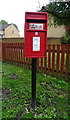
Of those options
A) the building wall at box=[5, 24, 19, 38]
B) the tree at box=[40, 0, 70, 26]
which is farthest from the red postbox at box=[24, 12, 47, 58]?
the building wall at box=[5, 24, 19, 38]

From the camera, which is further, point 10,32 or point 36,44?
point 10,32

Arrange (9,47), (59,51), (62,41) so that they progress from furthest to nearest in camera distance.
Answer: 1. (62,41)
2. (9,47)
3. (59,51)

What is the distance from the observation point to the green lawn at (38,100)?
2631 mm

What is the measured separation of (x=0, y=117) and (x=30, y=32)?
1582 millimetres

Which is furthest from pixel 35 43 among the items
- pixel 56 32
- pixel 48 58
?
pixel 56 32

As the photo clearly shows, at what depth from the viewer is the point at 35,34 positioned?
9.16ft

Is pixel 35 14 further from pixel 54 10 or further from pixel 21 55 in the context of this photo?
pixel 21 55

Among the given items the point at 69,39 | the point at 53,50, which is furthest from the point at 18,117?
the point at 69,39

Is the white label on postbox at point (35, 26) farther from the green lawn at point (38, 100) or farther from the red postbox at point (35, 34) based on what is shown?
the green lawn at point (38, 100)

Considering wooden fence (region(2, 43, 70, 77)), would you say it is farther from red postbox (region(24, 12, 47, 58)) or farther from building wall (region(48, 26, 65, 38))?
building wall (region(48, 26, 65, 38))

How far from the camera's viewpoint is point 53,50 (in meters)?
4.90

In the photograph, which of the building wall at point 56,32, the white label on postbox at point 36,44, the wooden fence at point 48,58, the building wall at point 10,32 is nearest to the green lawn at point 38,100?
the wooden fence at point 48,58

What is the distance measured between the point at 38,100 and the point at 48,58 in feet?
7.13

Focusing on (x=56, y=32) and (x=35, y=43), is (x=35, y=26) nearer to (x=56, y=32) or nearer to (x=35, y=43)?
(x=35, y=43)
